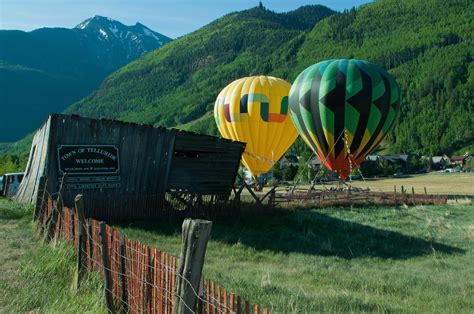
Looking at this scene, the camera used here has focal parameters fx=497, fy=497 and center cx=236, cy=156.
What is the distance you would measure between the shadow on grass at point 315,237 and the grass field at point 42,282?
715 centimetres

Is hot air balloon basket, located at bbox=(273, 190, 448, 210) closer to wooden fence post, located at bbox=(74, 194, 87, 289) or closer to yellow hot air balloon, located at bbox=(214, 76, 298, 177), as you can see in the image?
yellow hot air balloon, located at bbox=(214, 76, 298, 177)

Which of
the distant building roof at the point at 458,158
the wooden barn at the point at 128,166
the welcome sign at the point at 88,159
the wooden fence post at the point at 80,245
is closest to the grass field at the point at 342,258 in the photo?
the wooden barn at the point at 128,166

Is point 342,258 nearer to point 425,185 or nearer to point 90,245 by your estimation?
point 90,245

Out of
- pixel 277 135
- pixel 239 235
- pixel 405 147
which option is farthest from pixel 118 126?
pixel 405 147

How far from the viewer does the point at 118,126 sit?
818 inches

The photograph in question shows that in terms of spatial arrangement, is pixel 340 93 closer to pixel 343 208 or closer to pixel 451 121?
pixel 343 208

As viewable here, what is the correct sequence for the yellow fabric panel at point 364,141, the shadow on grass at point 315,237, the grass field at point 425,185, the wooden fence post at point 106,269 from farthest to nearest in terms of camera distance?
the grass field at point 425,185
the yellow fabric panel at point 364,141
the shadow on grass at point 315,237
the wooden fence post at point 106,269

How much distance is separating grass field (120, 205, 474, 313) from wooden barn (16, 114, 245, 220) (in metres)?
1.70

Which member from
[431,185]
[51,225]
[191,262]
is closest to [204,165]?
[51,225]

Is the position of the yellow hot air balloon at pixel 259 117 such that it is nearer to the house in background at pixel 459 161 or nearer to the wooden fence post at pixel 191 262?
the wooden fence post at pixel 191 262

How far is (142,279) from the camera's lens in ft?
19.5

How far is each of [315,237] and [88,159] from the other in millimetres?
9643

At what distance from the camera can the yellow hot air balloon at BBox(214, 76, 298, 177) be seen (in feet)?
123

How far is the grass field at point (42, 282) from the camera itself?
7143 mm
